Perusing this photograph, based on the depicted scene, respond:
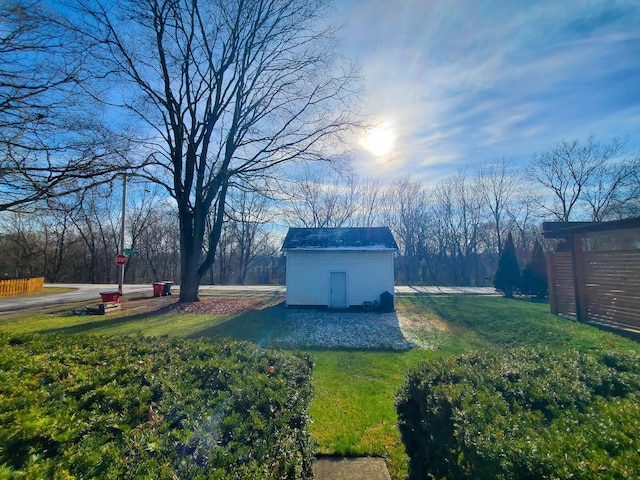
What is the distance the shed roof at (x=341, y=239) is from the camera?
15430 mm

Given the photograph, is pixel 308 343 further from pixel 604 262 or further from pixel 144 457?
pixel 604 262

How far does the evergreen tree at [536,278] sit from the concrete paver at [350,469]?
21174 mm

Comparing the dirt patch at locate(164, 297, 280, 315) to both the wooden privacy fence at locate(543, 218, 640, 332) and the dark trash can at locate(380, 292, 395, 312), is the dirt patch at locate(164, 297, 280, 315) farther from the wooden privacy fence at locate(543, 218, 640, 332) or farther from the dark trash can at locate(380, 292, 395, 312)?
the wooden privacy fence at locate(543, 218, 640, 332)

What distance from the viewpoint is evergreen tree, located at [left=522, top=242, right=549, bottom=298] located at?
19078 millimetres

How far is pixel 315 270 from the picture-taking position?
15430 mm

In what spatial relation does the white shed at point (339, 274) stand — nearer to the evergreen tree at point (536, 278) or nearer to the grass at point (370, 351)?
the grass at point (370, 351)

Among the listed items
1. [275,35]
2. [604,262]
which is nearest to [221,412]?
[604,262]

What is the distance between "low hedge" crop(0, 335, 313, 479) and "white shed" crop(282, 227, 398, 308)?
40.9ft

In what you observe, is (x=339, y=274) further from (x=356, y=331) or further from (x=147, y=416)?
(x=147, y=416)

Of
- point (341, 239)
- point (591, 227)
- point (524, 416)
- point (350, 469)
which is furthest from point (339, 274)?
point (524, 416)

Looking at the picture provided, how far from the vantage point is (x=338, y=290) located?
1526cm

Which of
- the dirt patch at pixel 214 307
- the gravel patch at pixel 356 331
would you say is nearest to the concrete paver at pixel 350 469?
the gravel patch at pixel 356 331

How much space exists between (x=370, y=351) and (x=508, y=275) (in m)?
17.5

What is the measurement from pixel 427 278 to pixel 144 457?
36.3 meters
